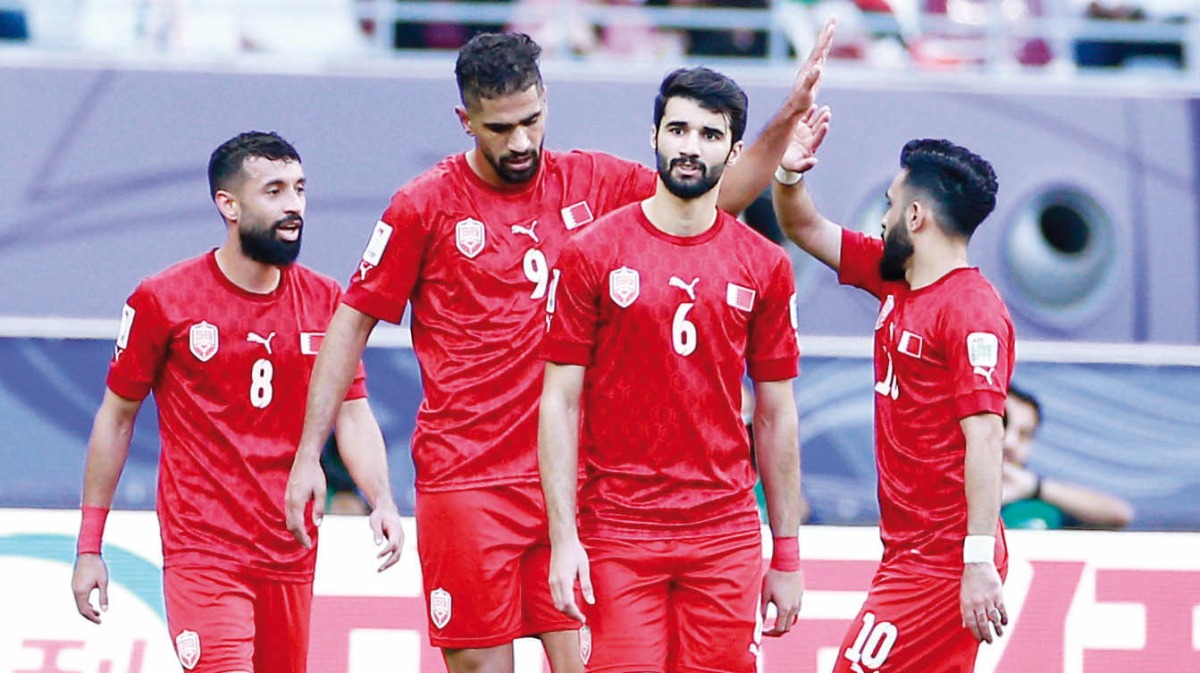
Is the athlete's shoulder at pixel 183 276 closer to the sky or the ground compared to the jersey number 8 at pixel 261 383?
closer to the sky

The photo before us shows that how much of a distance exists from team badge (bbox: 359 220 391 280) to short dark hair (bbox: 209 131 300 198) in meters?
0.63

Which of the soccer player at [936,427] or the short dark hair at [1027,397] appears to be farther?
the short dark hair at [1027,397]

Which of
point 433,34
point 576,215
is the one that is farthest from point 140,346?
point 433,34

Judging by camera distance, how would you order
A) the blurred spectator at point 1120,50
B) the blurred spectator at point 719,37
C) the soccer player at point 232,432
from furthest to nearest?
the blurred spectator at point 1120,50, the blurred spectator at point 719,37, the soccer player at point 232,432

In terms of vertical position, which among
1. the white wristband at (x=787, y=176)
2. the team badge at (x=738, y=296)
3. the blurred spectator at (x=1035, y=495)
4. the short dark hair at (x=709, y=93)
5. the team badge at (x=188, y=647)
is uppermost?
the short dark hair at (x=709, y=93)

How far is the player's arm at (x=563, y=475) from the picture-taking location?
493 centimetres

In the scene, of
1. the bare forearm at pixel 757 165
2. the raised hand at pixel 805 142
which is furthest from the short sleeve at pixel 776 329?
the raised hand at pixel 805 142

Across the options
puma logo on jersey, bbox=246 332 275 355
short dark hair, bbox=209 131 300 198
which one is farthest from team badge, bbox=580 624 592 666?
short dark hair, bbox=209 131 300 198

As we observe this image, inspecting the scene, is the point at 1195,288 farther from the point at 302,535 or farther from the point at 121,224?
the point at 302,535

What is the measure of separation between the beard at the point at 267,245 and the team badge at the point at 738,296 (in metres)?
1.57

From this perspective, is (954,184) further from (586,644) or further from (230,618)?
(230,618)

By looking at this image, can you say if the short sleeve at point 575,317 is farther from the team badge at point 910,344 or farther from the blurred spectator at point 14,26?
the blurred spectator at point 14,26

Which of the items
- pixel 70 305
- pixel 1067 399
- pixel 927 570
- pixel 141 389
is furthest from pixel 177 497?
pixel 1067 399

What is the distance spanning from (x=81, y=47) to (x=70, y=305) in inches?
62.1
